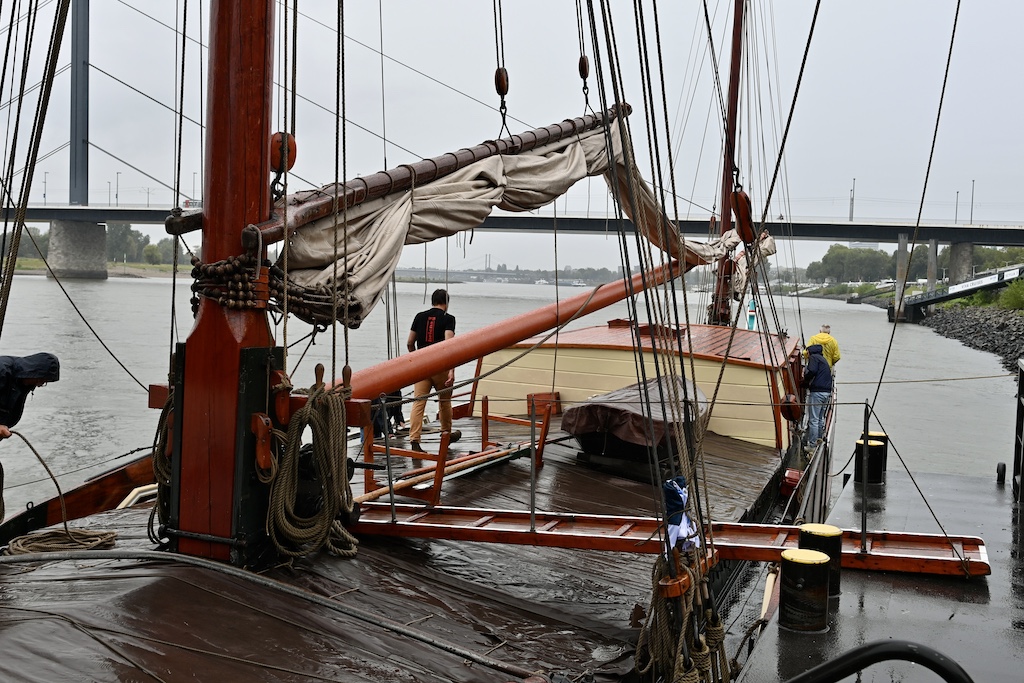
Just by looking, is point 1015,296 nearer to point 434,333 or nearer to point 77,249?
point 434,333

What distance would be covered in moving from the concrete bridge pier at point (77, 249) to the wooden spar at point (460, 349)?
34.7 m

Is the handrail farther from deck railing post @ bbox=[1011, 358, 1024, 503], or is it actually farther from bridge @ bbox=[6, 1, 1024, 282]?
bridge @ bbox=[6, 1, 1024, 282]

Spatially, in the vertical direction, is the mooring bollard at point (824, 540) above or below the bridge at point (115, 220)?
below

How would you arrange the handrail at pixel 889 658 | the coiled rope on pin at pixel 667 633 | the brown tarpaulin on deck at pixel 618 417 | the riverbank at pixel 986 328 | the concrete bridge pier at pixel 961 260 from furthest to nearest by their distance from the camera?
the concrete bridge pier at pixel 961 260
the riverbank at pixel 986 328
the brown tarpaulin on deck at pixel 618 417
the coiled rope on pin at pixel 667 633
the handrail at pixel 889 658

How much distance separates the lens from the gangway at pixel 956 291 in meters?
50.0

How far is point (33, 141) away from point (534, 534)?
347 cm

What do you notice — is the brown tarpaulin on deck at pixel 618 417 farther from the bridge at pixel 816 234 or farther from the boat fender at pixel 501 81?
the bridge at pixel 816 234

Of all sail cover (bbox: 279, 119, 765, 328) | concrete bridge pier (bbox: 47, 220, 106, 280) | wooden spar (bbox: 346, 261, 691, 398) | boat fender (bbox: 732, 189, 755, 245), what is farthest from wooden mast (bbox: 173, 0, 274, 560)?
concrete bridge pier (bbox: 47, 220, 106, 280)

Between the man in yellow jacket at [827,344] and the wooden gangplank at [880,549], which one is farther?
the man in yellow jacket at [827,344]

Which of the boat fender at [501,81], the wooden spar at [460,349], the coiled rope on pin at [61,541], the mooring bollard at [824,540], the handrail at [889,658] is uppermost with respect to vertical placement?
the boat fender at [501,81]

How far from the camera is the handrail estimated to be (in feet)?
8.50

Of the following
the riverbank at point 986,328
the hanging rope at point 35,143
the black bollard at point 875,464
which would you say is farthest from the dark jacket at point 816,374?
the riverbank at point 986,328

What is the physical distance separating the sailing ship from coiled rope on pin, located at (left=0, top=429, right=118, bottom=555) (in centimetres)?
21

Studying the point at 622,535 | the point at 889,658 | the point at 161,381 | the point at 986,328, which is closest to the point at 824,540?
the point at 622,535
